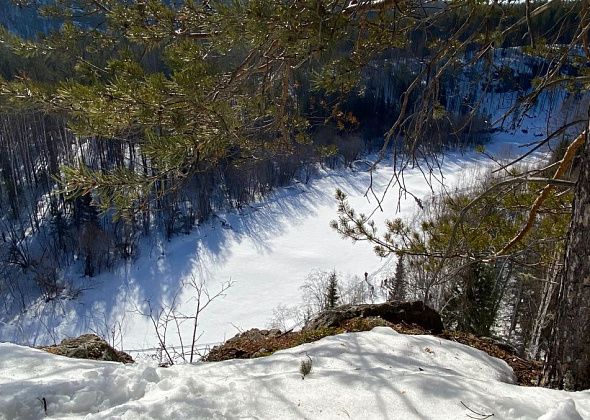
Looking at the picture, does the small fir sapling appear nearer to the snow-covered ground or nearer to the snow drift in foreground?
the snow drift in foreground

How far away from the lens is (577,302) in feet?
6.66

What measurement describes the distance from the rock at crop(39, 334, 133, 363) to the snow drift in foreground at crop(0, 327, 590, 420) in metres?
0.58

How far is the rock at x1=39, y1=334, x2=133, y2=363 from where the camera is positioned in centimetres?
273

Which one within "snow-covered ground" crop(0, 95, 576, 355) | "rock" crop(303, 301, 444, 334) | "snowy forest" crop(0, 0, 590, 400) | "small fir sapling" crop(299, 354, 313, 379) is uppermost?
Answer: "snowy forest" crop(0, 0, 590, 400)

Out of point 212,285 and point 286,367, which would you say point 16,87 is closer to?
point 286,367

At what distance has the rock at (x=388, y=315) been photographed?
3.59 metres

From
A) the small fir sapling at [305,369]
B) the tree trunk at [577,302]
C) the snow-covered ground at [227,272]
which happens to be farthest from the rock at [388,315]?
the snow-covered ground at [227,272]

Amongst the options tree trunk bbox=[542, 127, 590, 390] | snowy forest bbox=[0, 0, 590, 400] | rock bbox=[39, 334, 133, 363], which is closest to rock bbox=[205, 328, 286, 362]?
rock bbox=[39, 334, 133, 363]

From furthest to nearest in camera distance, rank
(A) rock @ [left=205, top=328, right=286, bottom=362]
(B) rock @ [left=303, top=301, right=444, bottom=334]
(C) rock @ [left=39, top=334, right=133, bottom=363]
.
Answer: (B) rock @ [left=303, top=301, right=444, bottom=334], (A) rock @ [left=205, top=328, right=286, bottom=362], (C) rock @ [left=39, top=334, right=133, bottom=363]

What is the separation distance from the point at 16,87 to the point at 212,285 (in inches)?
737

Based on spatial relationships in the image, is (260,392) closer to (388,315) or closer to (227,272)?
(388,315)

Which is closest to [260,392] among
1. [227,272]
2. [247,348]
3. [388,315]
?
[247,348]

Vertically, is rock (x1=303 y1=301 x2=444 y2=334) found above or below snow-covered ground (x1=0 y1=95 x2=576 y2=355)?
above

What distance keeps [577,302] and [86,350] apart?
2873mm
